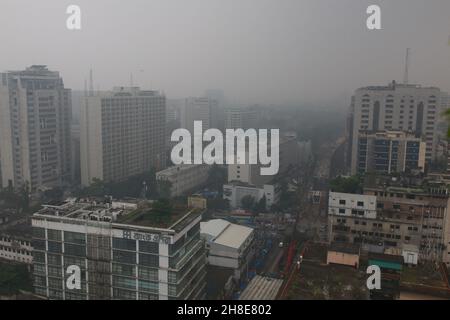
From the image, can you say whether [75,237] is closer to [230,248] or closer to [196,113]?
[230,248]

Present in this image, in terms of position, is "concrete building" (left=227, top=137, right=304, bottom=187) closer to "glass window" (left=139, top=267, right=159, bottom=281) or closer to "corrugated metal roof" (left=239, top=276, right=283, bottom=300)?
"corrugated metal roof" (left=239, top=276, right=283, bottom=300)

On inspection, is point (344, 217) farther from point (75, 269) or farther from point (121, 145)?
point (121, 145)

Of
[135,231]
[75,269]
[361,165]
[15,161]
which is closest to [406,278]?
[135,231]

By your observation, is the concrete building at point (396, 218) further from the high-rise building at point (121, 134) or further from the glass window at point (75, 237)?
the high-rise building at point (121, 134)

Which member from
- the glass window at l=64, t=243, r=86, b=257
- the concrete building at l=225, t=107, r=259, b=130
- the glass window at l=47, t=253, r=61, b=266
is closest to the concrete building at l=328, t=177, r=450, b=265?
the glass window at l=64, t=243, r=86, b=257

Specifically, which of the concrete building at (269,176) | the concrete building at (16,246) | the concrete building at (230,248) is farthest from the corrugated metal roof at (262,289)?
the concrete building at (269,176)
